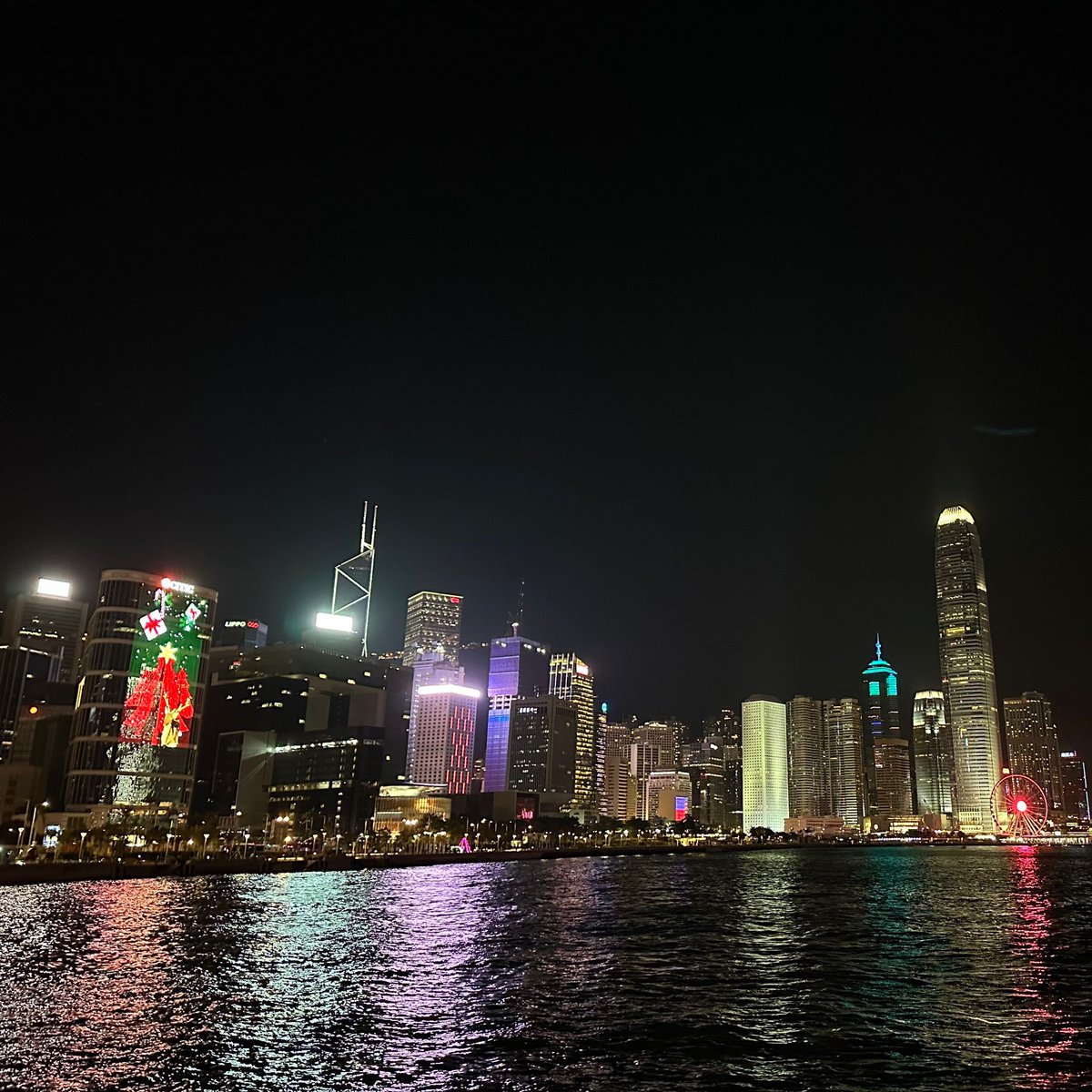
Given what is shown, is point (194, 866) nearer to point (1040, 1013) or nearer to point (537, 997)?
point (537, 997)

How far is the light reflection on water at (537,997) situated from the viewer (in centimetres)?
2853

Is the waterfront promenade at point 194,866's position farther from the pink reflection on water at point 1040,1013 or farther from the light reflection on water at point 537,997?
the pink reflection on water at point 1040,1013

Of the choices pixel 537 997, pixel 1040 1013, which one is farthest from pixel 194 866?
pixel 1040 1013

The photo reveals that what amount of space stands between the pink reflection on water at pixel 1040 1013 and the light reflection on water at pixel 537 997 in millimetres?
162

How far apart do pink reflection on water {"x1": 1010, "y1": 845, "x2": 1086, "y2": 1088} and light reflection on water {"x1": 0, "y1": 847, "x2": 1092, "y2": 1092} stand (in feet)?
0.53

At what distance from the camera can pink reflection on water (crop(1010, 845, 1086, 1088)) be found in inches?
1125

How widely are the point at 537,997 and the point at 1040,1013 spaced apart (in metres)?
19.7

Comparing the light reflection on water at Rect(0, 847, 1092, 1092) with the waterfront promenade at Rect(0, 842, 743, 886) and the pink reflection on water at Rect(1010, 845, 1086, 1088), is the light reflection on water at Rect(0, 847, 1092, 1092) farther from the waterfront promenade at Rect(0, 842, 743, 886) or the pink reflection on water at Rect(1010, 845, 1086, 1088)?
the waterfront promenade at Rect(0, 842, 743, 886)

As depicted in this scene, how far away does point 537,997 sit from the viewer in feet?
130

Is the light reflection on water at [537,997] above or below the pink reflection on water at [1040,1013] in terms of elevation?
below

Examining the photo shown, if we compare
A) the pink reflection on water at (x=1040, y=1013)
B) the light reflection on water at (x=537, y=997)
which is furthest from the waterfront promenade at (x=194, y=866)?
the pink reflection on water at (x=1040, y=1013)

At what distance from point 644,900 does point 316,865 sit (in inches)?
3373

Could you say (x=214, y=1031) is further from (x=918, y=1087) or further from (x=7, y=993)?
(x=918, y=1087)

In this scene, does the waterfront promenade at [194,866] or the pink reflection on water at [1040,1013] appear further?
the waterfront promenade at [194,866]
